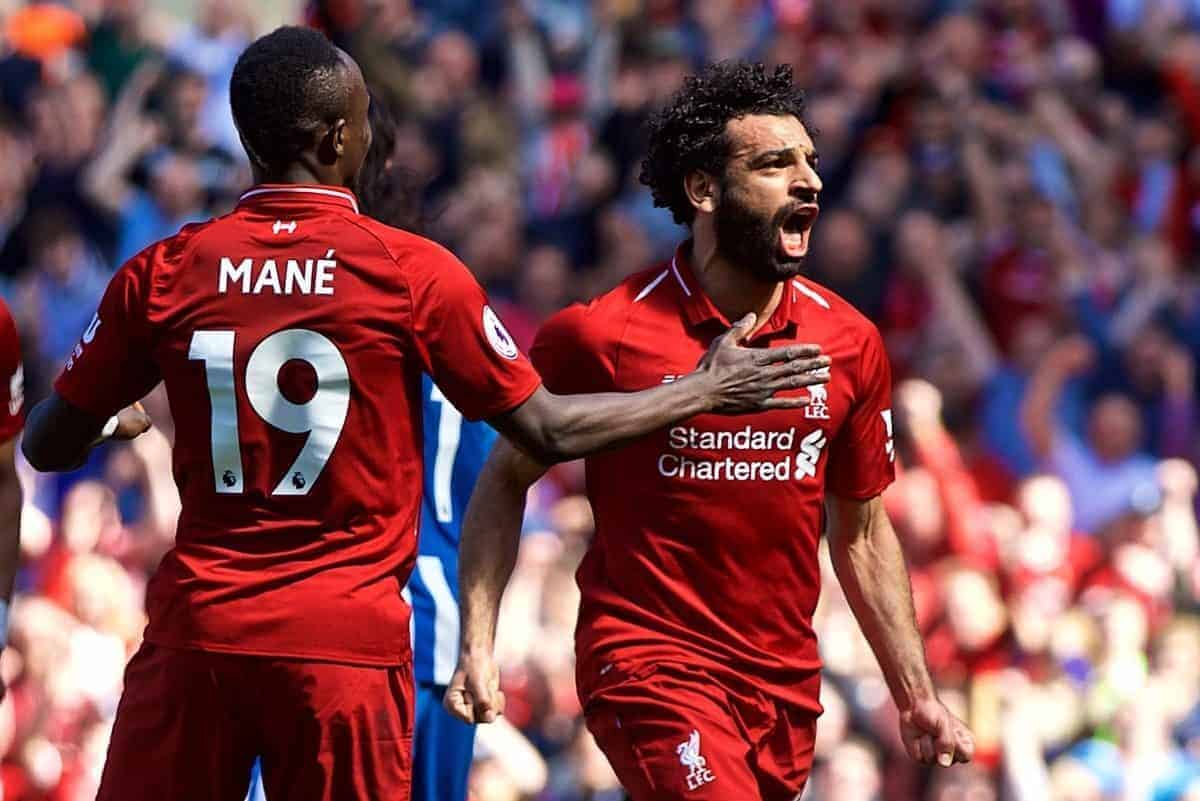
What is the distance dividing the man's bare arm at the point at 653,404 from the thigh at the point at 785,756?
1099 mm

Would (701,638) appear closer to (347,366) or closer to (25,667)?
(347,366)

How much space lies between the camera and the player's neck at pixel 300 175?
587 cm

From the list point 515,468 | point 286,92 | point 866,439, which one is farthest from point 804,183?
point 286,92

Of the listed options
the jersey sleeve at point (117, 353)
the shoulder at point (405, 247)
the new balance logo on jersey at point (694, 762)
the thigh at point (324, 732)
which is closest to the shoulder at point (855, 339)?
the new balance logo on jersey at point (694, 762)

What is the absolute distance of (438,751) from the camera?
7.32 m

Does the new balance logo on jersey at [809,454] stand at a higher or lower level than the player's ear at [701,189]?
lower

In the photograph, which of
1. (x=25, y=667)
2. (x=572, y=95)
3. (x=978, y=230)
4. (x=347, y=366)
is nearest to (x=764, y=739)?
(x=347, y=366)

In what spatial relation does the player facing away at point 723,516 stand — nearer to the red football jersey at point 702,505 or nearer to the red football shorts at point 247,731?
the red football jersey at point 702,505

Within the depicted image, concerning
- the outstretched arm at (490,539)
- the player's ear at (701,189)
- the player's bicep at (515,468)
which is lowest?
the outstretched arm at (490,539)

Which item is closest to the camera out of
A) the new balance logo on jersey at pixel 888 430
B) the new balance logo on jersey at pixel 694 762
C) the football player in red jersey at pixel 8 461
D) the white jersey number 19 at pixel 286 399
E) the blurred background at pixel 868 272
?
the white jersey number 19 at pixel 286 399

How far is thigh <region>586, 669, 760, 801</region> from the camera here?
6418mm

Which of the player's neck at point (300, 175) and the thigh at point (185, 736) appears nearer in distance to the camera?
the thigh at point (185, 736)

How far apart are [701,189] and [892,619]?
131cm

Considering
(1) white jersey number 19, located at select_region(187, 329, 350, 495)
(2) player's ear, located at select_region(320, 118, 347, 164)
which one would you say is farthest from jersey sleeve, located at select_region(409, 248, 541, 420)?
(2) player's ear, located at select_region(320, 118, 347, 164)
